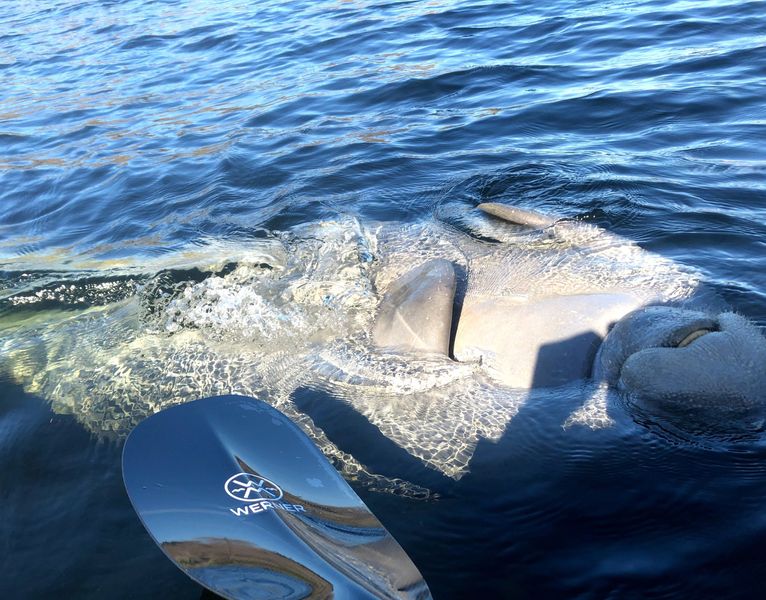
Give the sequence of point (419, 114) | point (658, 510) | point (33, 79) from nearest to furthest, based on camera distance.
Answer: point (658, 510), point (419, 114), point (33, 79)

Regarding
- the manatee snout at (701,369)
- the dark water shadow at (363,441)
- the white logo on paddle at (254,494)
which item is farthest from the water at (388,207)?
the white logo on paddle at (254,494)

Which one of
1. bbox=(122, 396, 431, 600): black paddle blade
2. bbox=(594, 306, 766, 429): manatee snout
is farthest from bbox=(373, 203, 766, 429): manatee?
bbox=(122, 396, 431, 600): black paddle blade

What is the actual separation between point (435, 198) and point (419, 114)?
321 cm

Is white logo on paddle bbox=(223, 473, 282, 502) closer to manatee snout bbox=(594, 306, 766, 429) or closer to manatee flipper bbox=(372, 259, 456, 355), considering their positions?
manatee flipper bbox=(372, 259, 456, 355)

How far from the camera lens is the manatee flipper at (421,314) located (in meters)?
4.86

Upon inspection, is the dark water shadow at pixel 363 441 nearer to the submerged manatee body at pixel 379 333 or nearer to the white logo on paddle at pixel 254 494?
the submerged manatee body at pixel 379 333

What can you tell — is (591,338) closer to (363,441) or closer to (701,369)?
(701,369)

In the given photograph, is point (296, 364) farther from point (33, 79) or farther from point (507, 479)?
point (33, 79)

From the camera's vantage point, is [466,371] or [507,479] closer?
[507,479]

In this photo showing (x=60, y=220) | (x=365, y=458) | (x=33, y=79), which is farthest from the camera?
(x=33, y=79)

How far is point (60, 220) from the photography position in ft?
28.3

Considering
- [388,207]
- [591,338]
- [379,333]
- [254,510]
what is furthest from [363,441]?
[388,207]

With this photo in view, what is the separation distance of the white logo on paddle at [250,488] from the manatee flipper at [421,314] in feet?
5.12

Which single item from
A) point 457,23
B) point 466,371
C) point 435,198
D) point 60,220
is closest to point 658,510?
point 466,371
